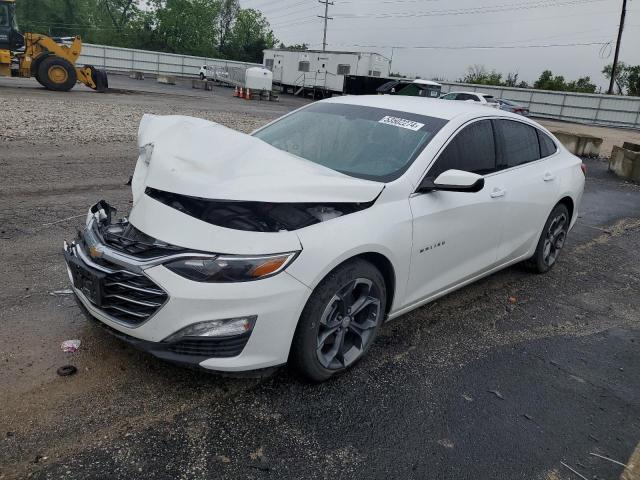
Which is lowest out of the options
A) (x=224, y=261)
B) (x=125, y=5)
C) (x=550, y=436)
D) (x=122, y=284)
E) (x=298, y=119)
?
(x=550, y=436)

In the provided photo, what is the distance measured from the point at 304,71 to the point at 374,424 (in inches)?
→ 1583

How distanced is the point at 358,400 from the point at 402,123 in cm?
206

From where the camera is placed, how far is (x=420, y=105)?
4.29 metres

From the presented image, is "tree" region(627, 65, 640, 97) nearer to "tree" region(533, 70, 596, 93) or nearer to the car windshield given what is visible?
"tree" region(533, 70, 596, 93)

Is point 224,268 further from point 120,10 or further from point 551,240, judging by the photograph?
point 120,10

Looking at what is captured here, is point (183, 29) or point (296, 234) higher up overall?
point (183, 29)

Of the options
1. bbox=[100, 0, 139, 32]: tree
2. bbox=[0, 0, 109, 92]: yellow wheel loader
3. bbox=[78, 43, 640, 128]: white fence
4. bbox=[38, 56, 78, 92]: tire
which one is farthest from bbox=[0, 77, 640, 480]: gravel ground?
bbox=[100, 0, 139, 32]: tree

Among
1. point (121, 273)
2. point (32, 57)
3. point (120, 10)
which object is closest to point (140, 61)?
point (32, 57)


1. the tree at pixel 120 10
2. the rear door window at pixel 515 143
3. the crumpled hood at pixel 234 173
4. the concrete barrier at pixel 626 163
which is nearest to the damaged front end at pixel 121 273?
the crumpled hood at pixel 234 173

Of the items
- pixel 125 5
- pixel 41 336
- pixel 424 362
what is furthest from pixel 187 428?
pixel 125 5

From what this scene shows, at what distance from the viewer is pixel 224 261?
8.64 ft

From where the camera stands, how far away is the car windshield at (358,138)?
362 centimetres

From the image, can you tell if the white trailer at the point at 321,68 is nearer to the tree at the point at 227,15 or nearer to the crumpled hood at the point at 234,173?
the crumpled hood at the point at 234,173

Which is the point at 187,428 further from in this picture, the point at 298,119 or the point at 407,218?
the point at 298,119
